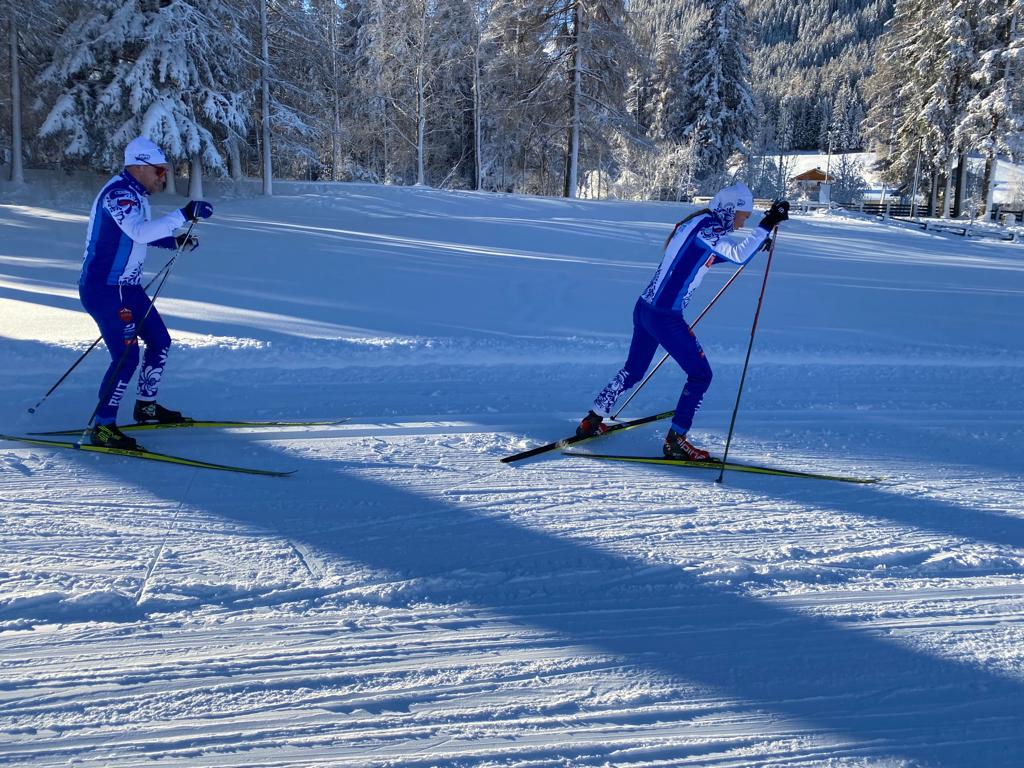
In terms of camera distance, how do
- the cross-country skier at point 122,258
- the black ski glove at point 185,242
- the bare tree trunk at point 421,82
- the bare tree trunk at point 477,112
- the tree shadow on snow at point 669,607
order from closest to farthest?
the tree shadow on snow at point 669,607
the cross-country skier at point 122,258
the black ski glove at point 185,242
the bare tree trunk at point 421,82
the bare tree trunk at point 477,112

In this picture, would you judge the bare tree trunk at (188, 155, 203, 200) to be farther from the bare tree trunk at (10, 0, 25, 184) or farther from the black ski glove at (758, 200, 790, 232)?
the black ski glove at (758, 200, 790, 232)

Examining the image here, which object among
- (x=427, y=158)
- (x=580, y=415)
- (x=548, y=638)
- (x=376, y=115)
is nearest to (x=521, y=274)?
(x=580, y=415)

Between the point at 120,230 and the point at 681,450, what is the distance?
3.98m

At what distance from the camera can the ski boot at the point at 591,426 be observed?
5.31 m

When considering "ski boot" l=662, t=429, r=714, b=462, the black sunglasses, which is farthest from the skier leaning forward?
the black sunglasses

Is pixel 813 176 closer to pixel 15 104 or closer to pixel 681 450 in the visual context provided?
pixel 15 104

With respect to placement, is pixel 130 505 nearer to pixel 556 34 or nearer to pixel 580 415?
pixel 580 415

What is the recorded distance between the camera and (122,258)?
4.76 metres

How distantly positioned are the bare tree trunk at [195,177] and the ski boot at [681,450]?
63.8 ft

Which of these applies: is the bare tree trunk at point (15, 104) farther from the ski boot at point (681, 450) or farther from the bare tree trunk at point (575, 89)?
the ski boot at point (681, 450)

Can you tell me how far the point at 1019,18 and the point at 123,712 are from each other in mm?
34596

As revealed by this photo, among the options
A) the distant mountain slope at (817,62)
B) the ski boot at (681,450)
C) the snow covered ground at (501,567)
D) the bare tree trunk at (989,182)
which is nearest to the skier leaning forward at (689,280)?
the ski boot at (681,450)

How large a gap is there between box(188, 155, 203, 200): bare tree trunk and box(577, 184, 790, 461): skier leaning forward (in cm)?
1912

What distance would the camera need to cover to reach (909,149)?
3209 centimetres
